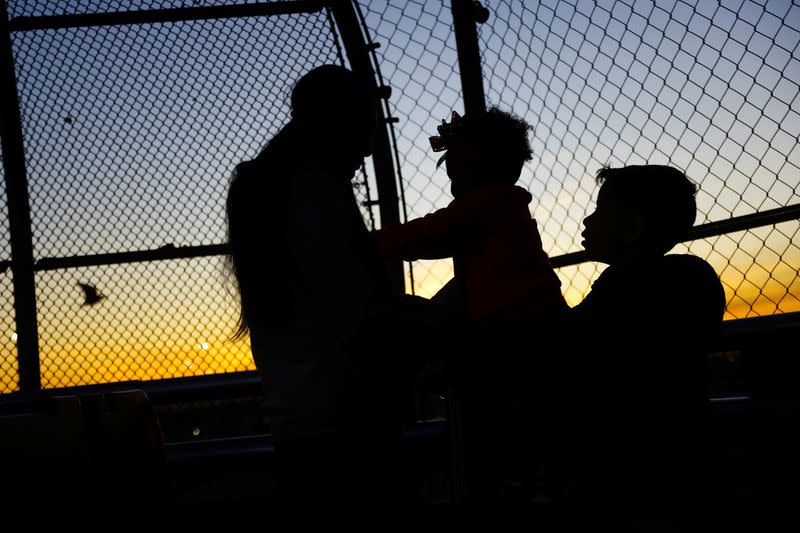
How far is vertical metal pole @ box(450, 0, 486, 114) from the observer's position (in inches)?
99.0

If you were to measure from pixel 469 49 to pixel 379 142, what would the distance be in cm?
57

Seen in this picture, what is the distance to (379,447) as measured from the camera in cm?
122

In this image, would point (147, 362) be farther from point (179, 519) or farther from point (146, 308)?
point (179, 519)

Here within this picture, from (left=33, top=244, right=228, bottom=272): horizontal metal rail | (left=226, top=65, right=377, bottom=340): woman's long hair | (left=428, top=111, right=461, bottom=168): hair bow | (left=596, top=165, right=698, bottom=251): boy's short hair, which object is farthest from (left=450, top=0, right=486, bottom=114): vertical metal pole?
(left=33, top=244, right=228, bottom=272): horizontal metal rail

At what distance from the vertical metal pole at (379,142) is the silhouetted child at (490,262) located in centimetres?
70

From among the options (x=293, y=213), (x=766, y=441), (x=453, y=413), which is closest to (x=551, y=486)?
(x=453, y=413)

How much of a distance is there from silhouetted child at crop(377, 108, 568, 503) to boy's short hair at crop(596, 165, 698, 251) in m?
0.34

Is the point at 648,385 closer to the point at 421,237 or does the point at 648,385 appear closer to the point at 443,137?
the point at 421,237

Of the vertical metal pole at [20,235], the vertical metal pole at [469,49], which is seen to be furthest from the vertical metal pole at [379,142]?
the vertical metal pole at [20,235]

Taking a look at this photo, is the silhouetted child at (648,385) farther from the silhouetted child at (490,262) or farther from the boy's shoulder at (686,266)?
the silhouetted child at (490,262)

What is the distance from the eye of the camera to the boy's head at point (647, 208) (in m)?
1.67

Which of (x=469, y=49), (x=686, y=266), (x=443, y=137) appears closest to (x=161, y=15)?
(x=469, y=49)

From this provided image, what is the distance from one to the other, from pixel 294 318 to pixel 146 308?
177 cm

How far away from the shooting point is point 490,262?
1.88 meters
